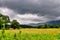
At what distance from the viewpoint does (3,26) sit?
221 centimetres

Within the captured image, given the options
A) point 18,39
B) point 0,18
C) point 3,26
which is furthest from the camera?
point 18,39

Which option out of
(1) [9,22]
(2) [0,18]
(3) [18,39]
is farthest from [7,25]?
(3) [18,39]

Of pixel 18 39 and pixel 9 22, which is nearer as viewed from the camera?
pixel 9 22

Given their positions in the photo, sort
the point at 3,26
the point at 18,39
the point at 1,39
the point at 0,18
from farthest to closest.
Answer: the point at 18,39
the point at 1,39
the point at 3,26
the point at 0,18

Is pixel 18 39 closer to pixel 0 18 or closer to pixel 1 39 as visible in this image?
pixel 1 39

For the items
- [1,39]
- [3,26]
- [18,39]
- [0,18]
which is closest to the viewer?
[0,18]

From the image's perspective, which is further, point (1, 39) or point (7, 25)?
point (1, 39)

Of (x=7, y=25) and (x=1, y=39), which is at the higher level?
(x=7, y=25)

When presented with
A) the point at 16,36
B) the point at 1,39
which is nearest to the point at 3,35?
the point at 1,39

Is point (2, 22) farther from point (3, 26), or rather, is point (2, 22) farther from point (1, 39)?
point (1, 39)

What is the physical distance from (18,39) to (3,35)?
1.46 ft

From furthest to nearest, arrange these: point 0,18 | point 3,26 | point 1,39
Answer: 1. point 1,39
2. point 3,26
3. point 0,18

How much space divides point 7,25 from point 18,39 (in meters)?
0.57

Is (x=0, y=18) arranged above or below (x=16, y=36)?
above
